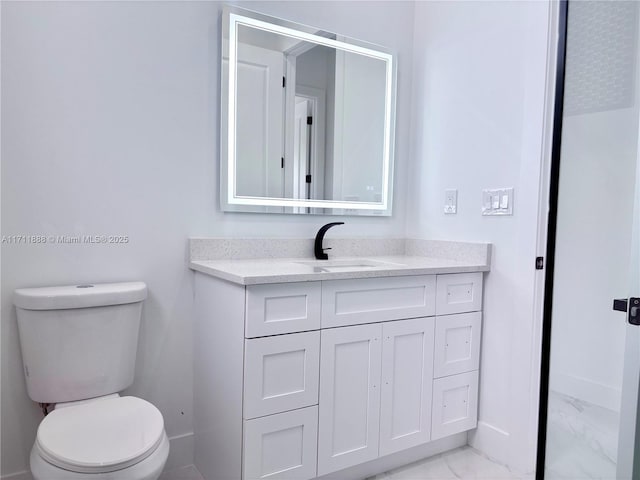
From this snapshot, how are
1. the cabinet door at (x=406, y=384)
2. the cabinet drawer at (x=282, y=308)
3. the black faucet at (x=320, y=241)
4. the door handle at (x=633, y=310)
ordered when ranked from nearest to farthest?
1. the door handle at (x=633, y=310)
2. the cabinet drawer at (x=282, y=308)
3. the cabinet door at (x=406, y=384)
4. the black faucet at (x=320, y=241)

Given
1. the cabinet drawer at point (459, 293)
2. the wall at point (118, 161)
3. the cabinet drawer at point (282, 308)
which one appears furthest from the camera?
the cabinet drawer at point (459, 293)

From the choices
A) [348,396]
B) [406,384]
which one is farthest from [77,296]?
[406,384]

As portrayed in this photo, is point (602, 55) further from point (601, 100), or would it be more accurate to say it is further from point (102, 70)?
point (102, 70)

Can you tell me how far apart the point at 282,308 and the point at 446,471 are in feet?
3.45

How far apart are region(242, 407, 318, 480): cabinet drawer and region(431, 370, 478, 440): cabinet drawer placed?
587mm

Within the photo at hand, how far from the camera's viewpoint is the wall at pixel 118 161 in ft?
5.01

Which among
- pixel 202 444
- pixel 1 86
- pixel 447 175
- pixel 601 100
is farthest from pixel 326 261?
pixel 1 86

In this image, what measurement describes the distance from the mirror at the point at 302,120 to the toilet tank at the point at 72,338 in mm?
627

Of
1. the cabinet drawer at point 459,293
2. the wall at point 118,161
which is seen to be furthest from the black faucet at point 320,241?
the cabinet drawer at point 459,293

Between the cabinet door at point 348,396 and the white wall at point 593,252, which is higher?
the white wall at point 593,252

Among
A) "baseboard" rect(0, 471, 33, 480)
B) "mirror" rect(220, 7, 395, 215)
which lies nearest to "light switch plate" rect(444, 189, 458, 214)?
"mirror" rect(220, 7, 395, 215)

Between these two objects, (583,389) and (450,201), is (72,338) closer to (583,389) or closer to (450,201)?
(450,201)

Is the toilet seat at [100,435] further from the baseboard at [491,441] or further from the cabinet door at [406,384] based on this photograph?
the baseboard at [491,441]

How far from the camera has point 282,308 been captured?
58.4 inches
